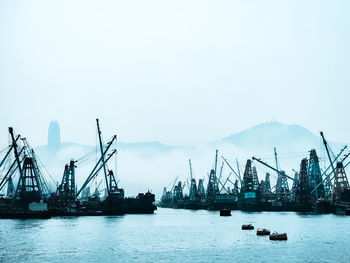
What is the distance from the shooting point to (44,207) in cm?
18300

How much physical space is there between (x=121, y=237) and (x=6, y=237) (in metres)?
24.3

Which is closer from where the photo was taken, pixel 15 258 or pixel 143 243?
pixel 15 258

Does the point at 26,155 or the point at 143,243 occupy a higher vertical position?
the point at 26,155

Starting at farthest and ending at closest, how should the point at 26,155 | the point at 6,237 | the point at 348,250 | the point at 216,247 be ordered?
the point at 26,155
the point at 6,237
the point at 216,247
the point at 348,250

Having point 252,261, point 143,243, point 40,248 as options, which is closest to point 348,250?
point 252,261

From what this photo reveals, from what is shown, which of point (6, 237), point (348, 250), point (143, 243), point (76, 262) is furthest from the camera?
point (6, 237)

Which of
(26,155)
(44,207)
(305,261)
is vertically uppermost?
(26,155)

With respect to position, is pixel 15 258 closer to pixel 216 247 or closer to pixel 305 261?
pixel 216 247

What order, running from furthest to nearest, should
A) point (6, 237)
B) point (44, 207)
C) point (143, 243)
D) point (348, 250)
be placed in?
point (44, 207) → point (6, 237) → point (143, 243) → point (348, 250)

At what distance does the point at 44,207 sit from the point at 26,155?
1001 inches

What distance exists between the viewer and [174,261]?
6856 centimetres

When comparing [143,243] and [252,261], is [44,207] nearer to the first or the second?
[143,243]

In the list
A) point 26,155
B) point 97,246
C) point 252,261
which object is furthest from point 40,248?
point 26,155

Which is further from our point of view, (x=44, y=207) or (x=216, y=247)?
(x=44, y=207)
